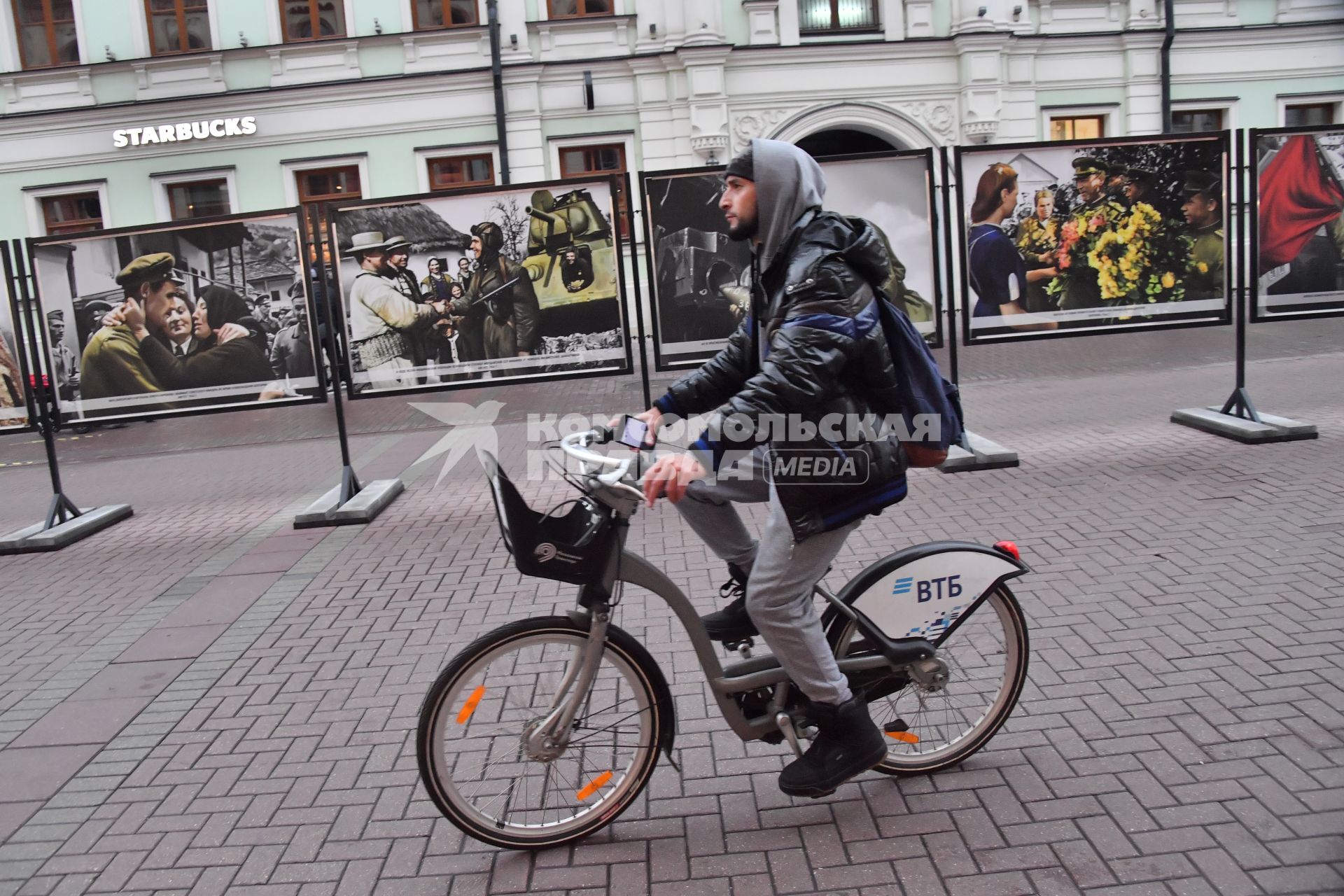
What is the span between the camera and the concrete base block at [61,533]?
6.90 m

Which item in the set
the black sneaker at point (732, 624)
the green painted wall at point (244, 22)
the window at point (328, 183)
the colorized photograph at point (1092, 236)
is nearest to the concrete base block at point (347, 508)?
the colorized photograph at point (1092, 236)

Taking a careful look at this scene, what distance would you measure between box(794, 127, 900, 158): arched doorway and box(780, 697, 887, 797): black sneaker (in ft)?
55.2

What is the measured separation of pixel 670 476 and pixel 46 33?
63.4ft

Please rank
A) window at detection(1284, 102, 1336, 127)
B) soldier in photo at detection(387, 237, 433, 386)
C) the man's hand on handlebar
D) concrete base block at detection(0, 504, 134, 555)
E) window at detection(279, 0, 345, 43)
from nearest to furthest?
1. the man's hand on handlebar
2. concrete base block at detection(0, 504, 134, 555)
3. soldier in photo at detection(387, 237, 433, 386)
4. window at detection(279, 0, 345, 43)
5. window at detection(1284, 102, 1336, 127)

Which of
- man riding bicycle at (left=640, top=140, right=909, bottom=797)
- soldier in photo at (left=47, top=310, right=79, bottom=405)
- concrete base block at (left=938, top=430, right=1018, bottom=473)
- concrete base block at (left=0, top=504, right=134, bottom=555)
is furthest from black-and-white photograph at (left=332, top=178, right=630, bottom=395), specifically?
man riding bicycle at (left=640, top=140, right=909, bottom=797)

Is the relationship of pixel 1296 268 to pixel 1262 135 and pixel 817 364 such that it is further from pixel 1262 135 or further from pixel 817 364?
pixel 817 364

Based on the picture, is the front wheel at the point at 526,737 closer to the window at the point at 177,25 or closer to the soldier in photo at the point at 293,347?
the soldier in photo at the point at 293,347

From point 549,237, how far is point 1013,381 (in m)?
6.33

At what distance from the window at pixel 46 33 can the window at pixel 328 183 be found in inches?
162

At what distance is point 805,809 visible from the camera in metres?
3.15

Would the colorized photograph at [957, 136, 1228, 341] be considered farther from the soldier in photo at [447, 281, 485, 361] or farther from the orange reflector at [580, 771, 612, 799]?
the orange reflector at [580, 771, 612, 799]

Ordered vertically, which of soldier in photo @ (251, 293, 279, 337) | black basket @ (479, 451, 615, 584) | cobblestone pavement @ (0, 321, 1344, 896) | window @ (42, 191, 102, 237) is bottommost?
cobblestone pavement @ (0, 321, 1344, 896)

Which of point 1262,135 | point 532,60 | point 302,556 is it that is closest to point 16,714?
point 302,556

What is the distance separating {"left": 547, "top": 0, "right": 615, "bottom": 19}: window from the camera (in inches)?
693
